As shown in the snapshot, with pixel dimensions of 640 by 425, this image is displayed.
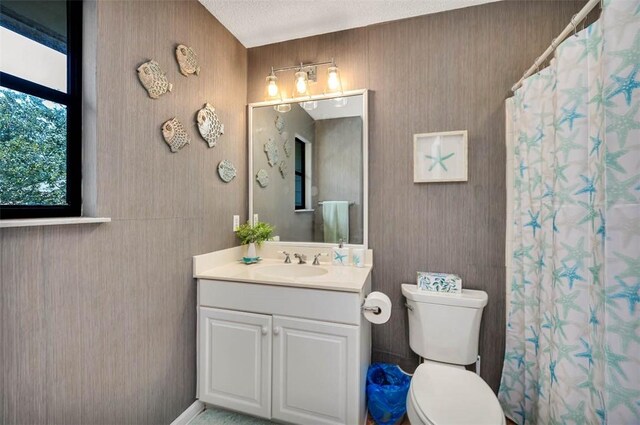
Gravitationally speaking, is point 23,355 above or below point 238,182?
below

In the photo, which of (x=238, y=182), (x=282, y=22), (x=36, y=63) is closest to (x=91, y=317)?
(x=36, y=63)

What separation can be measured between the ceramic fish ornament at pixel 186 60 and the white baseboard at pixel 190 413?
6.18 feet

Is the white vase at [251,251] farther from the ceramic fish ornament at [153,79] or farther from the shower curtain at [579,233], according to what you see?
the shower curtain at [579,233]

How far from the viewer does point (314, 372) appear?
4.66 feet

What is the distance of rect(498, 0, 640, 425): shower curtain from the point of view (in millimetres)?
722

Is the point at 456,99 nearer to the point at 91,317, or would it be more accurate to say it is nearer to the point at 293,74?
the point at 293,74

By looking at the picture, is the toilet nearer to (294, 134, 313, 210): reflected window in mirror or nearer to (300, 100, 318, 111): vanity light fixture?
(294, 134, 313, 210): reflected window in mirror

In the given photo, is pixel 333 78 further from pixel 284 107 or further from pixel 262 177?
pixel 262 177

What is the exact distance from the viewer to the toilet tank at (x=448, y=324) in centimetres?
153

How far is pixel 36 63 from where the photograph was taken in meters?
1.02

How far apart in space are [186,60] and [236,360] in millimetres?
1681

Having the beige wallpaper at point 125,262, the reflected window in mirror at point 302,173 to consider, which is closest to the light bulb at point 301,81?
the reflected window in mirror at point 302,173

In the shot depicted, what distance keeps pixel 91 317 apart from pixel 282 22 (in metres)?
1.96

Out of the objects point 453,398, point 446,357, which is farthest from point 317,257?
point 453,398
